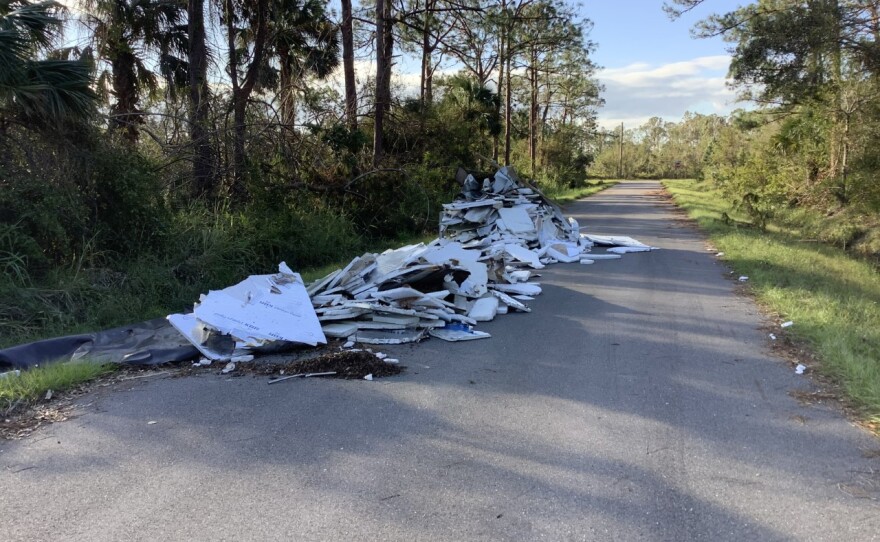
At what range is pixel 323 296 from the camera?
7988 mm

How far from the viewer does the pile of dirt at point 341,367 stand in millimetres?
5734

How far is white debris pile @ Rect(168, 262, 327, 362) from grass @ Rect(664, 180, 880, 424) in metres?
5.09

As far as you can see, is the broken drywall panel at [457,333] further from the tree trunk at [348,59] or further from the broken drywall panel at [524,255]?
the tree trunk at [348,59]

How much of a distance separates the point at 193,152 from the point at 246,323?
7.03 m

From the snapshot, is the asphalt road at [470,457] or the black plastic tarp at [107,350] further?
the black plastic tarp at [107,350]

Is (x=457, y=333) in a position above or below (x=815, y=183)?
below

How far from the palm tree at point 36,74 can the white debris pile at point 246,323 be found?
13.5 ft

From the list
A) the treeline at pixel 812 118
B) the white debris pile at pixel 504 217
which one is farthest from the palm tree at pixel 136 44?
the treeline at pixel 812 118

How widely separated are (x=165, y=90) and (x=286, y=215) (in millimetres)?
7919

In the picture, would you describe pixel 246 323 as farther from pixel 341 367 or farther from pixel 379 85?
pixel 379 85

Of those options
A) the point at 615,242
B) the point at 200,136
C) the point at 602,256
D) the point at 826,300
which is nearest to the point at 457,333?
the point at 826,300

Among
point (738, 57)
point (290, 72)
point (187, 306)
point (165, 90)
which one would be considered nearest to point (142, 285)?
point (187, 306)

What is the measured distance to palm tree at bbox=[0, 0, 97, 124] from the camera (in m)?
7.92

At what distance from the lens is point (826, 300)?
27.8 ft
